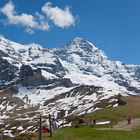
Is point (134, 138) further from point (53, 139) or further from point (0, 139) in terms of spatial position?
point (0, 139)

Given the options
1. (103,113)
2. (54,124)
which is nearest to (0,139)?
(54,124)

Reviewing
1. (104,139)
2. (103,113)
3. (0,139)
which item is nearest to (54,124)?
(0,139)

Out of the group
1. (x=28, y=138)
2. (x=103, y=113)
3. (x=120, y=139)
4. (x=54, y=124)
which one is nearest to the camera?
(x=120, y=139)

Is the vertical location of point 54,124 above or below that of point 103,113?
below

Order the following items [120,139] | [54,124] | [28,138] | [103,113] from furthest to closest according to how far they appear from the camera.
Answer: [103,113] < [54,124] < [28,138] < [120,139]

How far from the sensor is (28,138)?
5822cm

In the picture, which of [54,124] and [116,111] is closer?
[54,124]

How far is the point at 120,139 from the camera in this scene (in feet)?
178

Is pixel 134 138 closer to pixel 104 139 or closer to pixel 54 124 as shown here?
pixel 104 139

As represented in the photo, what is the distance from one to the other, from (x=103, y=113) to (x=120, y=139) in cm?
9892

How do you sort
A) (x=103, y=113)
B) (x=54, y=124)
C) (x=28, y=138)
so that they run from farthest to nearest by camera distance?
(x=103, y=113), (x=54, y=124), (x=28, y=138)

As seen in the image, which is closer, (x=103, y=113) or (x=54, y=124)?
(x=54, y=124)

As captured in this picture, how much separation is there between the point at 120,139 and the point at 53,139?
8.26m

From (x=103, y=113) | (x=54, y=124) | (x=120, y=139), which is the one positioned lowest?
(x=120, y=139)
